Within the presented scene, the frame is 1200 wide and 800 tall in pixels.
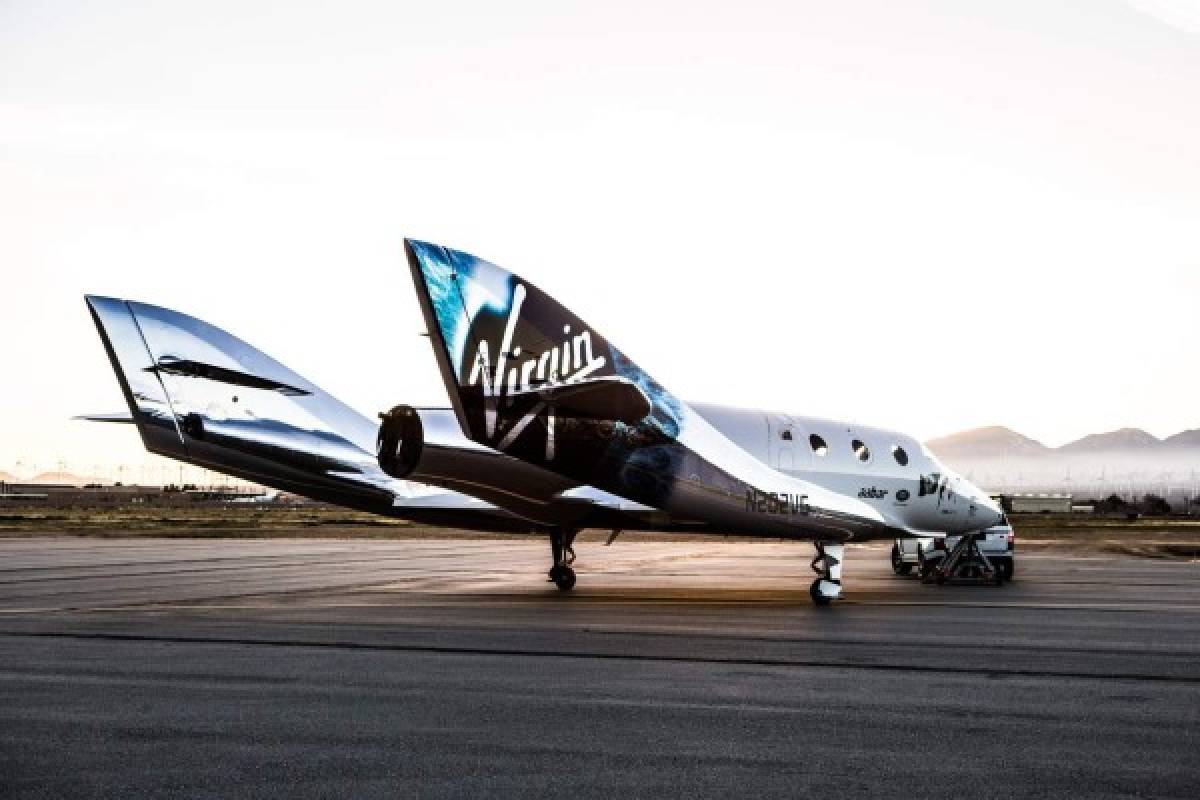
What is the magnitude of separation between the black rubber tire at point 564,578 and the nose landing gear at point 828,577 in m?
5.79

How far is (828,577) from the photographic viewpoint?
2362cm

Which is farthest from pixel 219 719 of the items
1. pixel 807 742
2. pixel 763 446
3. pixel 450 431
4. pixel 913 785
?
pixel 763 446

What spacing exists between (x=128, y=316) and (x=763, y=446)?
43.6ft

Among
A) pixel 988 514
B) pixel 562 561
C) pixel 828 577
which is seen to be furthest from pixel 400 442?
pixel 988 514

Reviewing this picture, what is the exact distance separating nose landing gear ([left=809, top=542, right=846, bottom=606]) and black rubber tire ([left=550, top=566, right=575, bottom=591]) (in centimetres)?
579

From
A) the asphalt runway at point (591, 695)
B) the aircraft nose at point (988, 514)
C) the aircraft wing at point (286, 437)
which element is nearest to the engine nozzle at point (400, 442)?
the aircraft wing at point (286, 437)

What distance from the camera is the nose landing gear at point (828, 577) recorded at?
76.2 feet

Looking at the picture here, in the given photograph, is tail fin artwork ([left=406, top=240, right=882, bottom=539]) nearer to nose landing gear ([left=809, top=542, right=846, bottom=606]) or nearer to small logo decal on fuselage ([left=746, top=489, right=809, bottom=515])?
small logo decal on fuselage ([left=746, top=489, right=809, bottom=515])

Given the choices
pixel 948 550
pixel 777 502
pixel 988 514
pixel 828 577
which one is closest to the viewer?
pixel 828 577

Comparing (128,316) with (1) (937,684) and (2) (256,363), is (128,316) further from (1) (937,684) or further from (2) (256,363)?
(1) (937,684)

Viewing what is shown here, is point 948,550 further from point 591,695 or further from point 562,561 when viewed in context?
point 591,695

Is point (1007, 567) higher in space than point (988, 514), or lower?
lower

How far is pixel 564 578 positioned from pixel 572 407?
292 inches

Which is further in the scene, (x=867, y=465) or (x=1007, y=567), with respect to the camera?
(x=1007, y=567)
